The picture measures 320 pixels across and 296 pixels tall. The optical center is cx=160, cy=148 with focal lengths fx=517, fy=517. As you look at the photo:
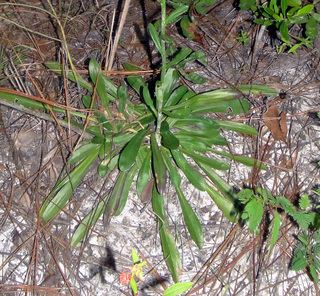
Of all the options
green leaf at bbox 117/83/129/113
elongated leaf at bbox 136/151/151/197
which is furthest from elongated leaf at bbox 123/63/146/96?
elongated leaf at bbox 136/151/151/197

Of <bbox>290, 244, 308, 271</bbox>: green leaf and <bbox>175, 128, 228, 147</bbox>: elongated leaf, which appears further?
<bbox>175, 128, 228, 147</bbox>: elongated leaf

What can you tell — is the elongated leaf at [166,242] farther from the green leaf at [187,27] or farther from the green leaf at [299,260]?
the green leaf at [187,27]

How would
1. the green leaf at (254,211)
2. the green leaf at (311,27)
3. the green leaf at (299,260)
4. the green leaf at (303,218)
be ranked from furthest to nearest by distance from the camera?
the green leaf at (311,27) < the green leaf at (299,260) < the green leaf at (303,218) < the green leaf at (254,211)

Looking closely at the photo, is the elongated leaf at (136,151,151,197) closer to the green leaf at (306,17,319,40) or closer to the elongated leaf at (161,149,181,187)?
the elongated leaf at (161,149,181,187)

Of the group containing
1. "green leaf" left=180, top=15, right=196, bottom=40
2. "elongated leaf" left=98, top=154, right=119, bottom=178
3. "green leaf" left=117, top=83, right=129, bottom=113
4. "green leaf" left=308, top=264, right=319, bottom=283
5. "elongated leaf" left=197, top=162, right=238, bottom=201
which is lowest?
"green leaf" left=308, top=264, right=319, bottom=283

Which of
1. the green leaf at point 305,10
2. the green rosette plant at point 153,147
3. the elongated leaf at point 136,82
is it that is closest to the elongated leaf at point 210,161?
the green rosette plant at point 153,147

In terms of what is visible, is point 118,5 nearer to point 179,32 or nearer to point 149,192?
point 179,32

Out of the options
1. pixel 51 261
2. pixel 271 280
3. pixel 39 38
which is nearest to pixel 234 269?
pixel 271 280
